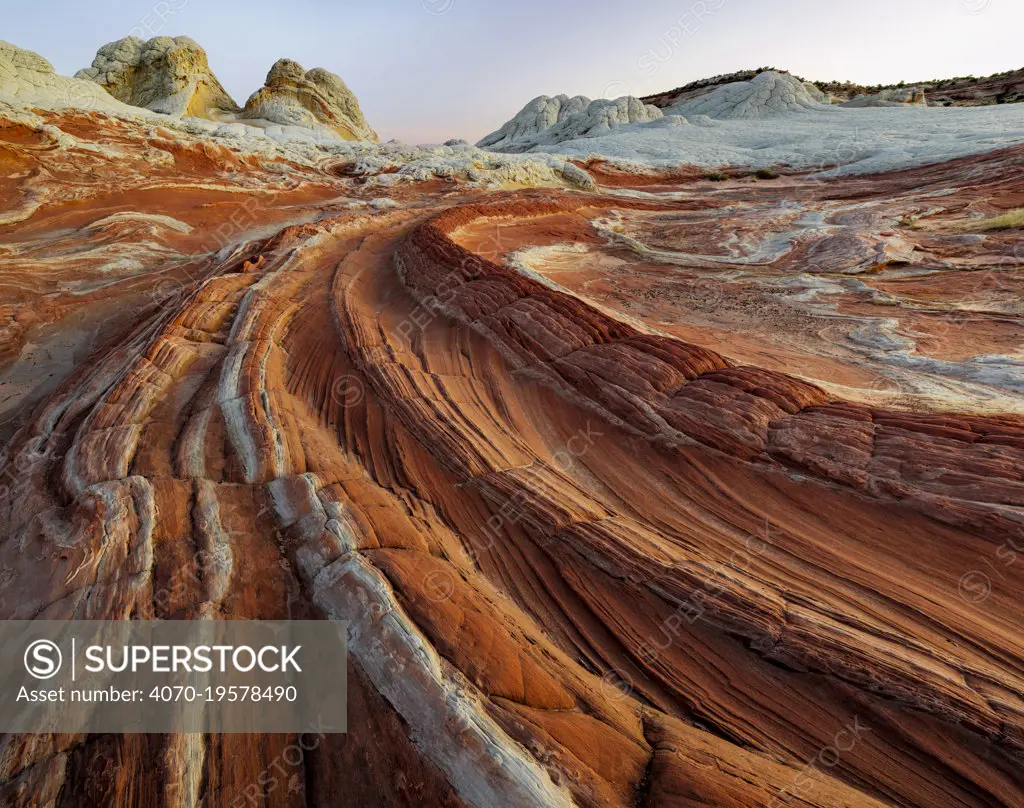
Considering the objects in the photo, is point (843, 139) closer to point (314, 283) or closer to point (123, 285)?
point (314, 283)

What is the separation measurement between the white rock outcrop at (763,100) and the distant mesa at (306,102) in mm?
36381

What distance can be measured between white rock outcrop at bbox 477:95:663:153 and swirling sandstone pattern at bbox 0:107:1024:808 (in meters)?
47.6

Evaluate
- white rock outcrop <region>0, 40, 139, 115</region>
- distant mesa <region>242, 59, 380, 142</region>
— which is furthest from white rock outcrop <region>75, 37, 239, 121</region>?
white rock outcrop <region>0, 40, 139, 115</region>

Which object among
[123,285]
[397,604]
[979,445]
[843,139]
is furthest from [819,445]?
[843,139]

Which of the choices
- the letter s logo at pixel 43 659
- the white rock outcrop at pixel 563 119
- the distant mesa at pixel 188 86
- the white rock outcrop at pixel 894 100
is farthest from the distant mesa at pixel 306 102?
the white rock outcrop at pixel 894 100

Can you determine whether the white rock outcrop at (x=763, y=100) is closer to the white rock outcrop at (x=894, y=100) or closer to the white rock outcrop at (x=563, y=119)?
the white rock outcrop at (x=894, y=100)

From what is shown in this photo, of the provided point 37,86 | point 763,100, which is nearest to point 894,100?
point 763,100

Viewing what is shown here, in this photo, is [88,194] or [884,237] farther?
[88,194]

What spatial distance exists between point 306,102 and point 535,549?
2266 inches

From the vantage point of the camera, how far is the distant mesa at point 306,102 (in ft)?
143

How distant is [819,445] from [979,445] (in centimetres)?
142

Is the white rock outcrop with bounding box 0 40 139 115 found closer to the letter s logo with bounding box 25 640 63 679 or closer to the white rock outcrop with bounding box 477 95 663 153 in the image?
the letter s logo with bounding box 25 640 63 679

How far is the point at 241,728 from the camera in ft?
9.16

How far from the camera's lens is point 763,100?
4994 cm
